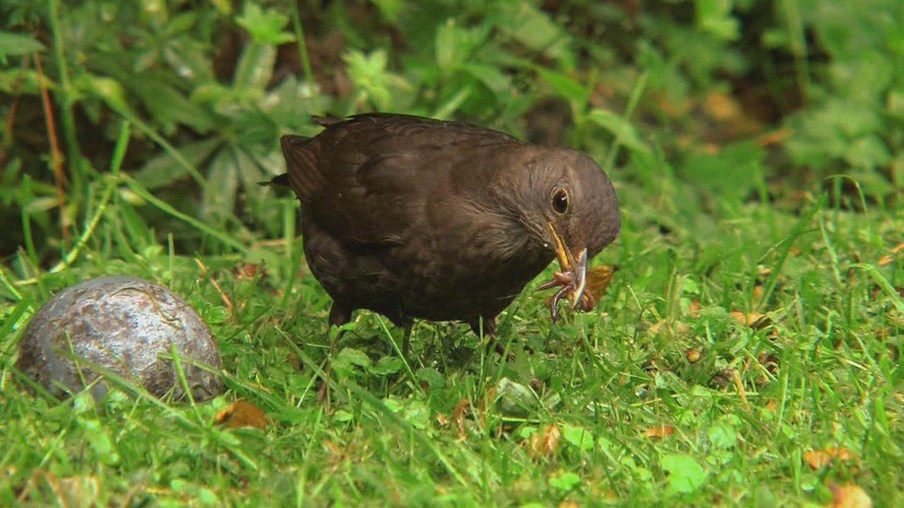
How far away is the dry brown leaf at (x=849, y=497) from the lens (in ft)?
10.6

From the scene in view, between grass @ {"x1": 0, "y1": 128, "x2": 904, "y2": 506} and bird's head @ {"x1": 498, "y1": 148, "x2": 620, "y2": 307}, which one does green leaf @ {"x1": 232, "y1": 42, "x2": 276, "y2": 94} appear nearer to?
grass @ {"x1": 0, "y1": 128, "x2": 904, "y2": 506}

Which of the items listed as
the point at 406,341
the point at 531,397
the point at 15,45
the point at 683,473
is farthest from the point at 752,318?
the point at 15,45

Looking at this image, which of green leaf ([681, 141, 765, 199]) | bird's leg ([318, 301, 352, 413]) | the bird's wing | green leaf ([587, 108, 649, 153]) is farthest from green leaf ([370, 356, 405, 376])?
green leaf ([681, 141, 765, 199])

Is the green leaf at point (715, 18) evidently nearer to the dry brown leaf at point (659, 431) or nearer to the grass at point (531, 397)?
the grass at point (531, 397)

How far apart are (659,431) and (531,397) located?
1.27 feet

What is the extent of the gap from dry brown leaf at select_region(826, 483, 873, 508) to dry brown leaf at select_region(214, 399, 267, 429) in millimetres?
1546

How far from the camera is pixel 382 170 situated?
4.23 meters

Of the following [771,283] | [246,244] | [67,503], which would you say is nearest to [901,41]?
[771,283]

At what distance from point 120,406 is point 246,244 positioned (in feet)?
7.11

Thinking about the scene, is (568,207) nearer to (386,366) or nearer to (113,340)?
(386,366)

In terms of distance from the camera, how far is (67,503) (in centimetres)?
304

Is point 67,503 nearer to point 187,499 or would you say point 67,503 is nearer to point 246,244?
point 187,499

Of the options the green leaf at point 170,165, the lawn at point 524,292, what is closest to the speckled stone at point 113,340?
the lawn at point 524,292

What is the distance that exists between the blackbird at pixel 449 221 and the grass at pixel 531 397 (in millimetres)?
210
